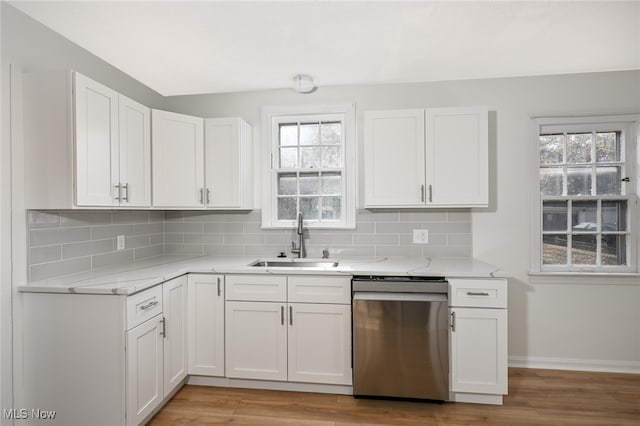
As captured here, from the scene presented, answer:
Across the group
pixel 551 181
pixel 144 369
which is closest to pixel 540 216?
pixel 551 181

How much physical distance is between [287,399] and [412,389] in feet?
2.81

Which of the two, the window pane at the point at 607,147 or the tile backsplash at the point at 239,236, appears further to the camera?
the window pane at the point at 607,147

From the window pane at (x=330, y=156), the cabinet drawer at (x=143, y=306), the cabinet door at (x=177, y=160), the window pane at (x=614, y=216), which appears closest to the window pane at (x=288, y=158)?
the window pane at (x=330, y=156)

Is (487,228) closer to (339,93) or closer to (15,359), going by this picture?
(339,93)

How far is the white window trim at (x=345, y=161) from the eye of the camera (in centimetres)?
319

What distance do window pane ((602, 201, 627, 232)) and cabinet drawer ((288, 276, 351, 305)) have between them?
220 centimetres

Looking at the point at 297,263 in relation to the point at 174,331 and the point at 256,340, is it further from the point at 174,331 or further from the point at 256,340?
the point at 174,331

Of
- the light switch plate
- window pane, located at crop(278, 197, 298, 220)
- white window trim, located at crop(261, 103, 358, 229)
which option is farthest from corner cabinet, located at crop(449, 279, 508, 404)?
the light switch plate

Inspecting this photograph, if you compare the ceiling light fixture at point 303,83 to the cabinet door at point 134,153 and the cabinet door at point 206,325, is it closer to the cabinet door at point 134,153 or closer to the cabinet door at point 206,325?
the cabinet door at point 134,153

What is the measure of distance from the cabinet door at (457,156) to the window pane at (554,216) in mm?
694

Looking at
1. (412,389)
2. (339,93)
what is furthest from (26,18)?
(412,389)

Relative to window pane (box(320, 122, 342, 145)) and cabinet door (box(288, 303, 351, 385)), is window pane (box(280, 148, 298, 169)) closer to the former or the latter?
window pane (box(320, 122, 342, 145))

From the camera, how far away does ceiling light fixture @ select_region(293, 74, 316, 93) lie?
2936 millimetres

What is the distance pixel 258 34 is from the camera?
7.46 feet
